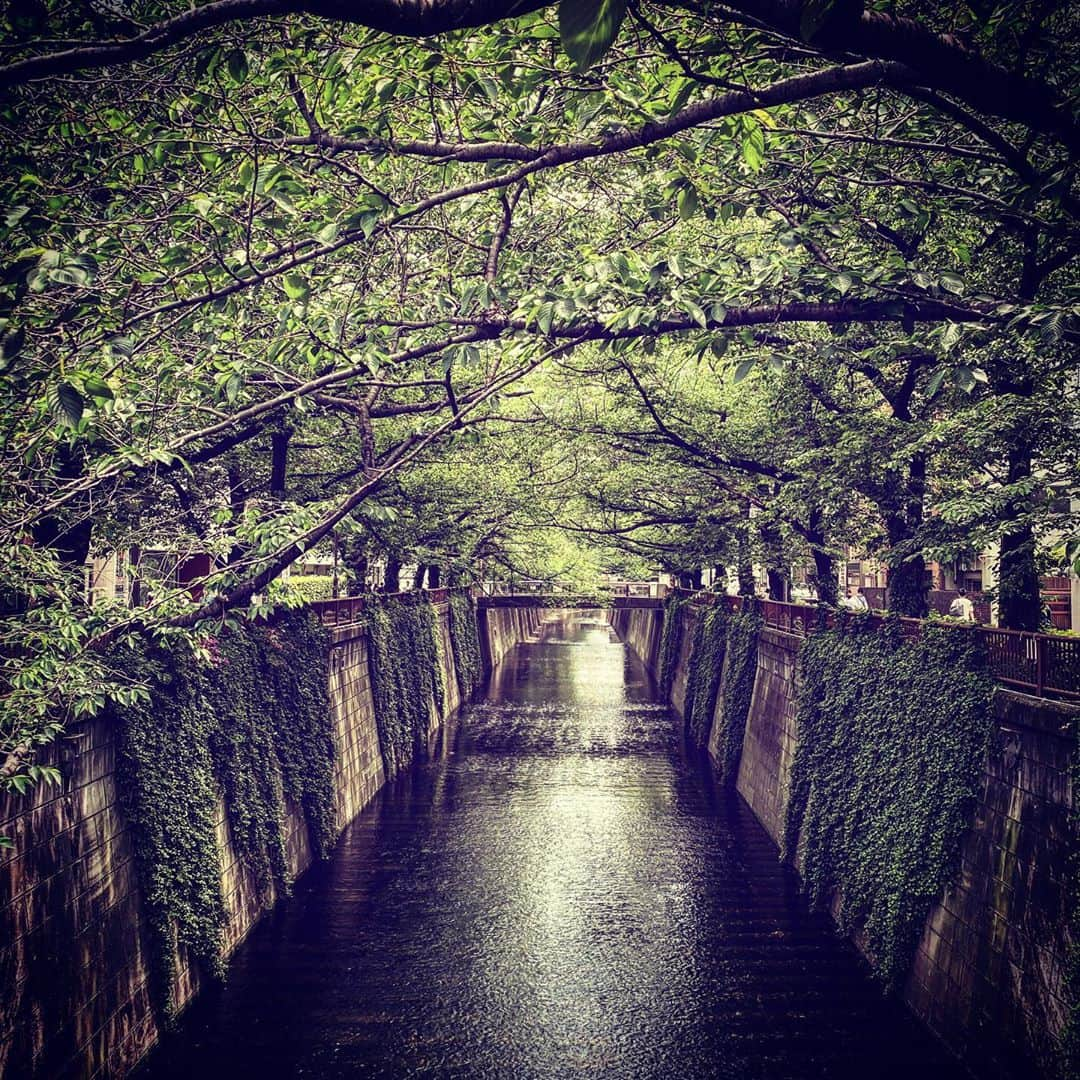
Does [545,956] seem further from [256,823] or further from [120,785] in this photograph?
[120,785]

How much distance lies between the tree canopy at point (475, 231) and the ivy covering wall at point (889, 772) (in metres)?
1.96

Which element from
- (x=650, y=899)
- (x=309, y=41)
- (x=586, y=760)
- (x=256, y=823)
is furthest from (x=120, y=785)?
(x=586, y=760)

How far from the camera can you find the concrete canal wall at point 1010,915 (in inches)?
320

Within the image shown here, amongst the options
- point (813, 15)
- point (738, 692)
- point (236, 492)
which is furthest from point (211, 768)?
point (738, 692)

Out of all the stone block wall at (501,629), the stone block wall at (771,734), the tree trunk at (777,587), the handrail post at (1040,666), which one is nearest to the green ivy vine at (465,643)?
the stone block wall at (501,629)

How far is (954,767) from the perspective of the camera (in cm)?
1050

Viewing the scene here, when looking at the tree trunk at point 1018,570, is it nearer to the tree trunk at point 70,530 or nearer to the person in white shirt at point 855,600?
the person in white shirt at point 855,600

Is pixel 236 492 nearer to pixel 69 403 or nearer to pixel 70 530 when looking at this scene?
pixel 70 530

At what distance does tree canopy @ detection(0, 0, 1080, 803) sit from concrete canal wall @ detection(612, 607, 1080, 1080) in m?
2.51

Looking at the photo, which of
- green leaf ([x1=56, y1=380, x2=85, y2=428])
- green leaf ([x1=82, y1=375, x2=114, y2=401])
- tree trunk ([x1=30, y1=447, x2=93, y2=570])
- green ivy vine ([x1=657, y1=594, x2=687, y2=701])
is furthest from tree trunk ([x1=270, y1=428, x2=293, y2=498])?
green ivy vine ([x1=657, y1=594, x2=687, y2=701])

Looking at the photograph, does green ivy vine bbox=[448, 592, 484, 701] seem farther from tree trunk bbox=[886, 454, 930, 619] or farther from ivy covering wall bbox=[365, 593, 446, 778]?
tree trunk bbox=[886, 454, 930, 619]

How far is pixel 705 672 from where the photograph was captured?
30828mm

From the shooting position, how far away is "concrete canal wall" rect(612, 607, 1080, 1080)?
812 cm

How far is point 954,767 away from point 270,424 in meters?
12.2
